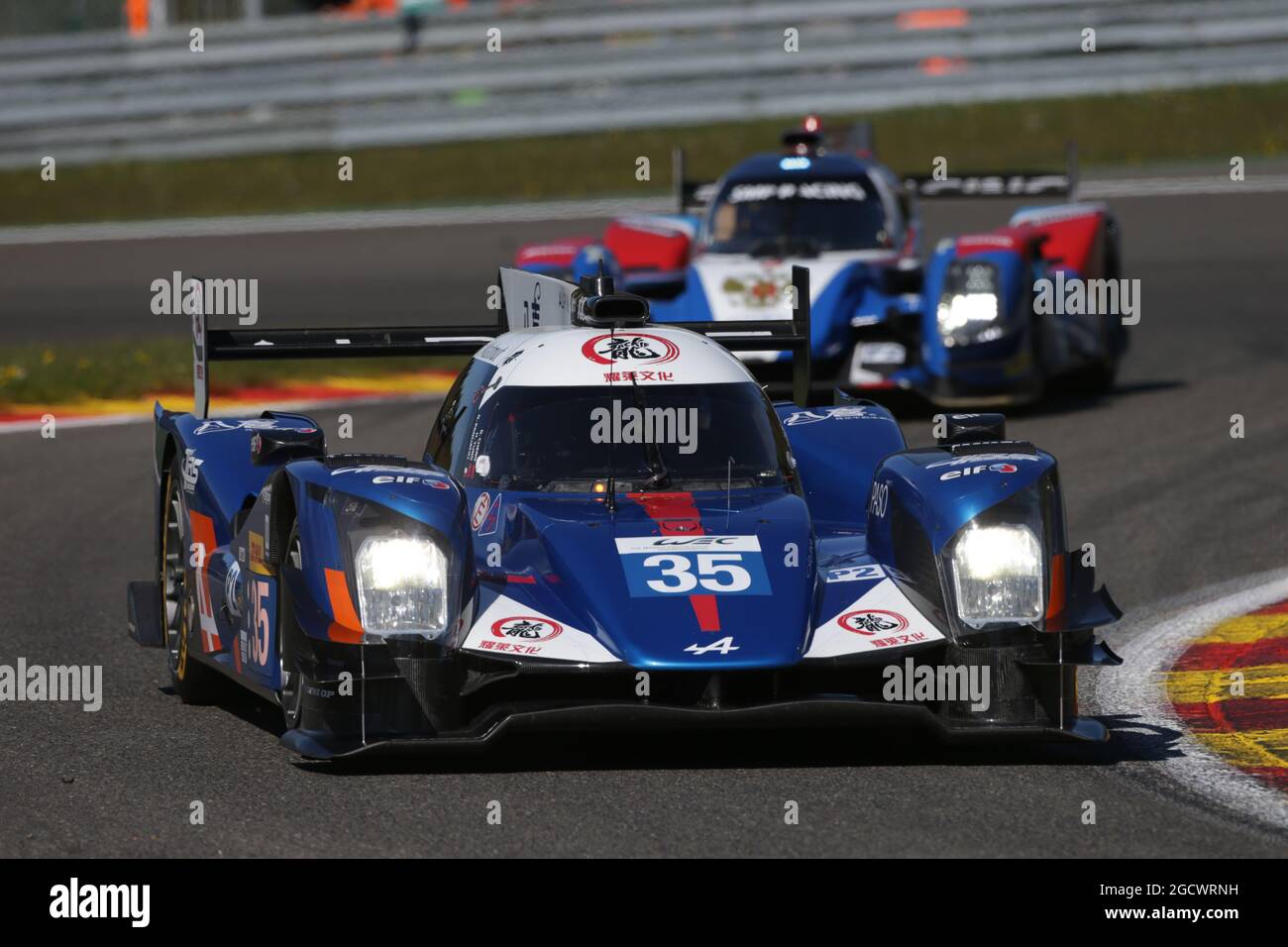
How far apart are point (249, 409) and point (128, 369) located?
1511 millimetres

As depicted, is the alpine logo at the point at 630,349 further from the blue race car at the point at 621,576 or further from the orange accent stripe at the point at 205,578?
the orange accent stripe at the point at 205,578

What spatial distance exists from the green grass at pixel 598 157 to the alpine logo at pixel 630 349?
17327 mm

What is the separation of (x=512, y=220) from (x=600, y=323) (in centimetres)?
1662

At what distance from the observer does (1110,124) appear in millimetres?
26609

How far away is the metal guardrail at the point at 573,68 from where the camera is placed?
1032 inches

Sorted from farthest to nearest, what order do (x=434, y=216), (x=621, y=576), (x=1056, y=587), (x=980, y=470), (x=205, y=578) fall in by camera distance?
(x=434, y=216)
(x=205, y=578)
(x=980, y=470)
(x=1056, y=587)
(x=621, y=576)

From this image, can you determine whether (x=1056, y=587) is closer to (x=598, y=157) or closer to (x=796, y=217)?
(x=796, y=217)

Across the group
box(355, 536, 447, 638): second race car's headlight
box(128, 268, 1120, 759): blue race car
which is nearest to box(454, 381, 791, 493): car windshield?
box(128, 268, 1120, 759): blue race car

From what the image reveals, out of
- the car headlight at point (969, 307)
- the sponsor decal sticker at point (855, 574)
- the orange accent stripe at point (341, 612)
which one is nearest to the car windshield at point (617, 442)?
the sponsor decal sticker at point (855, 574)

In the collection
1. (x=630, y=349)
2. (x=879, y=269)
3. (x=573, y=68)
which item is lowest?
(x=879, y=269)

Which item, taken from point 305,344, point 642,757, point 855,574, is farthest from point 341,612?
point 305,344

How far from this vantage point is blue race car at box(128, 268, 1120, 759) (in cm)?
658

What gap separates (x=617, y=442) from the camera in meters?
7.66
